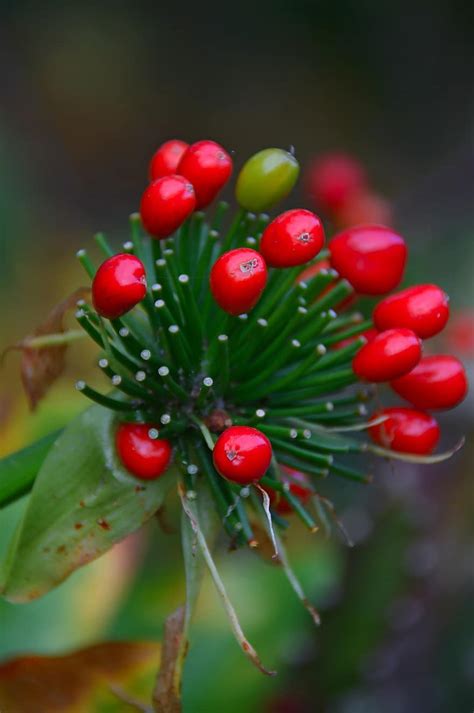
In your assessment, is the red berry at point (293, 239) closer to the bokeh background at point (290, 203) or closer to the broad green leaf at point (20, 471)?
the broad green leaf at point (20, 471)

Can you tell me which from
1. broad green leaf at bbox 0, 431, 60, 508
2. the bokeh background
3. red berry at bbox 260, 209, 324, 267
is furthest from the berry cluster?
the bokeh background

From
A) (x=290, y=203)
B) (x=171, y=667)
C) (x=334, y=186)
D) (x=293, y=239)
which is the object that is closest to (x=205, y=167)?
(x=293, y=239)

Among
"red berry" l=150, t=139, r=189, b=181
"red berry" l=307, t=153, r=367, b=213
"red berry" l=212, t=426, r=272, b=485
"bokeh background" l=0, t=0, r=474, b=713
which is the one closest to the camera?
"red berry" l=212, t=426, r=272, b=485

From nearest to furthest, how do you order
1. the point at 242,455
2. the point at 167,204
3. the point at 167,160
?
the point at 242,455, the point at 167,204, the point at 167,160

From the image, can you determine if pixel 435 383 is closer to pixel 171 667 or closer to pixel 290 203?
pixel 171 667

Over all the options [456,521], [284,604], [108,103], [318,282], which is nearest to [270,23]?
[108,103]

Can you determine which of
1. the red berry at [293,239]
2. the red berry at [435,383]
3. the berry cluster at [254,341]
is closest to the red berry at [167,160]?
the berry cluster at [254,341]

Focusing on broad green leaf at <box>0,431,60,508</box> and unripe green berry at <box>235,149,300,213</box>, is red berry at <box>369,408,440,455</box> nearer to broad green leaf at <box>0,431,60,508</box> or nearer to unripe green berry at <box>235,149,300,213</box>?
unripe green berry at <box>235,149,300,213</box>
